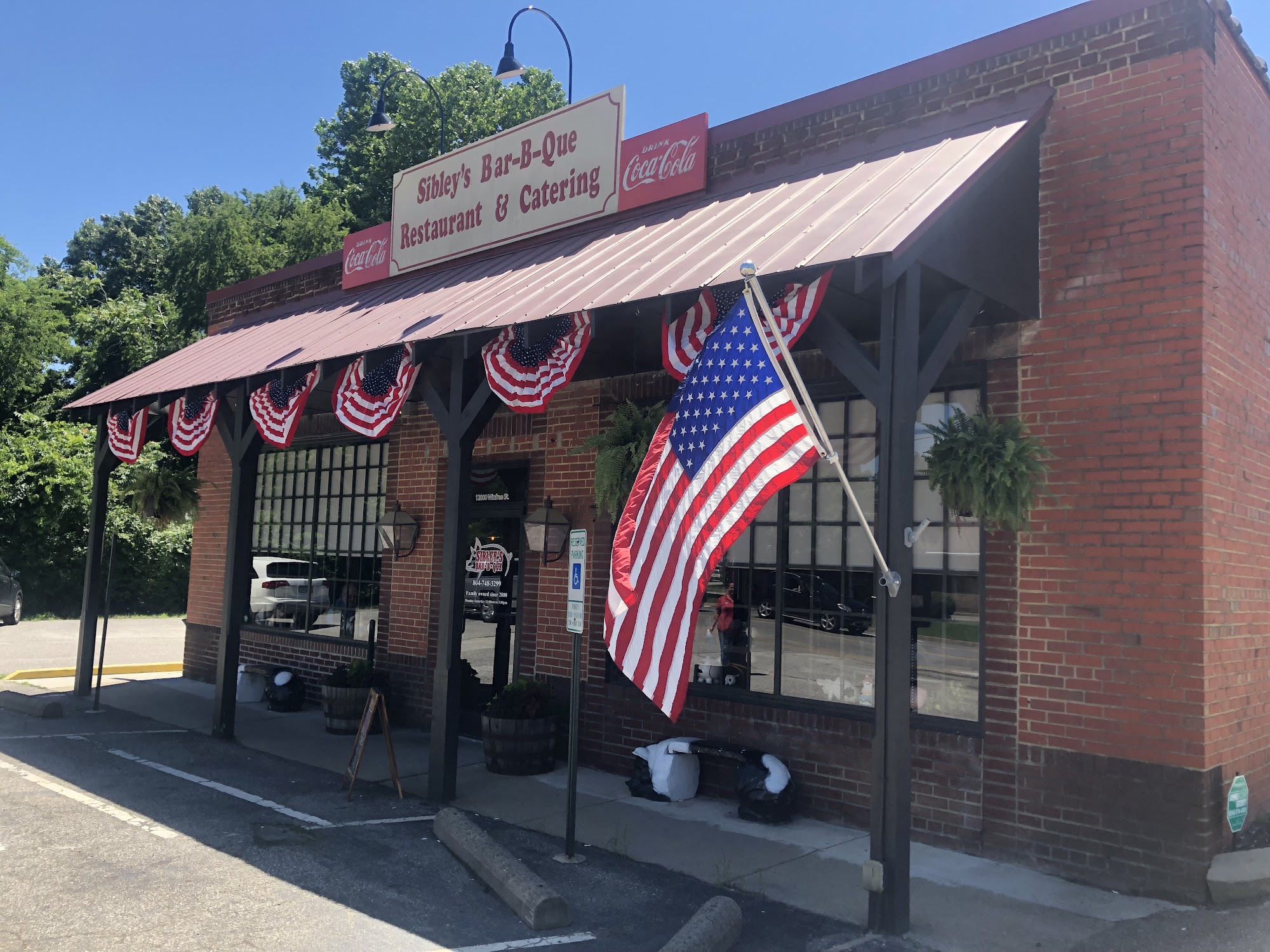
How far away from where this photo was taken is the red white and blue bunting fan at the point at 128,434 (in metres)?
12.7

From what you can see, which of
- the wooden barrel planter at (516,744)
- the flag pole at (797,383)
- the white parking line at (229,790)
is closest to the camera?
the flag pole at (797,383)

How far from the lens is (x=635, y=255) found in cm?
833

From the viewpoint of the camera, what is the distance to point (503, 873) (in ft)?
19.9

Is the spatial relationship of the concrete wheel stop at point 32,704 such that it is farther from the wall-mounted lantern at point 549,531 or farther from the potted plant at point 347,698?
the wall-mounted lantern at point 549,531

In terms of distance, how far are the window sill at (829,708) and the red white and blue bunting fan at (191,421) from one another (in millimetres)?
6490

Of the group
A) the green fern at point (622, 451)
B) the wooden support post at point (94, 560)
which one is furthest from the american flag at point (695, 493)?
the wooden support post at point (94, 560)

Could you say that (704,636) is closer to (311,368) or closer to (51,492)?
(311,368)

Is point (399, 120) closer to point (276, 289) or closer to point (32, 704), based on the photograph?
point (276, 289)

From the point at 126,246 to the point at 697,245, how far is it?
164ft

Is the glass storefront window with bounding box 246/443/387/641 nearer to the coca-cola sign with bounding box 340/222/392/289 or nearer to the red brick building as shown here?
the coca-cola sign with bounding box 340/222/392/289

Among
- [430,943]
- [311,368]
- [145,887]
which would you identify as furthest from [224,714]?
[430,943]

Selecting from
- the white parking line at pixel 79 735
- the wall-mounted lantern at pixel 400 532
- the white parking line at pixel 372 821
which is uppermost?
the wall-mounted lantern at pixel 400 532

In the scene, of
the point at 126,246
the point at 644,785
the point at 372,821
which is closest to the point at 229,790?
the point at 372,821

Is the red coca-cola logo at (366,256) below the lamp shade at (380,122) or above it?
below
